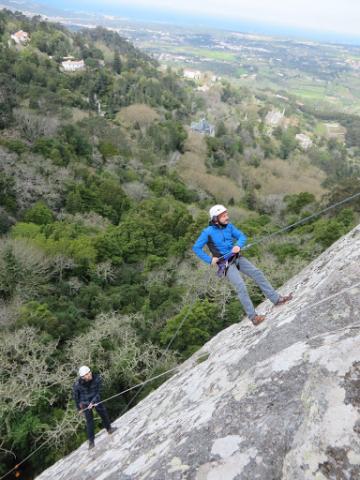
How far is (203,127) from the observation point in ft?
274

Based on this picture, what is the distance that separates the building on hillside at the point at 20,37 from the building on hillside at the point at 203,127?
36.7m

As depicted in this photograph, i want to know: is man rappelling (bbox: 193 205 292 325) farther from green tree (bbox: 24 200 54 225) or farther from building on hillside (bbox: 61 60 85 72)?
building on hillside (bbox: 61 60 85 72)

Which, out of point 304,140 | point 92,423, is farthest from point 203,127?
point 92,423

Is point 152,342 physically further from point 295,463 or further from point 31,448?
point 295,463

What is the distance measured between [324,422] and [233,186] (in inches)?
2076

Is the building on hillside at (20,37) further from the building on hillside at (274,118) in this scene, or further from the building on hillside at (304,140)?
the building on hillside at (304,140)

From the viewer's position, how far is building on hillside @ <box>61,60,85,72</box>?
76.3 metres

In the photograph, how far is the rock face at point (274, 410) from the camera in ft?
10.1

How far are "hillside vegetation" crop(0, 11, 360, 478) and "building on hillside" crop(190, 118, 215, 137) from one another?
565 centimetres

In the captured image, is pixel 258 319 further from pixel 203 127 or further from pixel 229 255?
pixel 203 127

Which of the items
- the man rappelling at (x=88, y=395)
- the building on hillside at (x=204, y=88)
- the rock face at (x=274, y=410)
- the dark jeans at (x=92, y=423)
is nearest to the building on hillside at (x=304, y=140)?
the building on hillside at (x=204, y=88)

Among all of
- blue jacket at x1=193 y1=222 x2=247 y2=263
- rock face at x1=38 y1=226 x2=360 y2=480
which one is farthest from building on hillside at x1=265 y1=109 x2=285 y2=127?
rock face at x1=38 y1=226 x2=360 y2=480

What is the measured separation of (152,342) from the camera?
1994 cm

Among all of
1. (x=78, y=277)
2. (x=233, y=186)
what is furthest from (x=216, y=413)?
(x=233, y=186)
